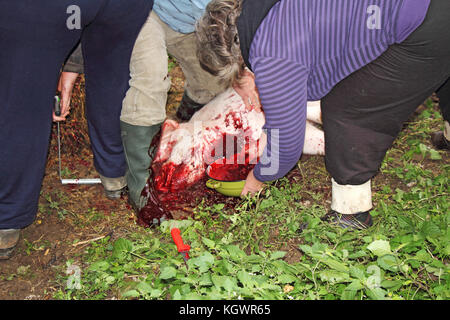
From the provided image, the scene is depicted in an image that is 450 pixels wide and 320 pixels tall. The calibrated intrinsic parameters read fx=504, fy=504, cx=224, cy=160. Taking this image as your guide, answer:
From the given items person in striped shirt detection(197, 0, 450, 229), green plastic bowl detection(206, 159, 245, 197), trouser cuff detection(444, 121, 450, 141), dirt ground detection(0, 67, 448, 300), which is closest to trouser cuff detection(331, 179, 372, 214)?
person in striped shirt detection(197, 0, 450, 229)

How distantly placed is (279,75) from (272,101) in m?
0.12

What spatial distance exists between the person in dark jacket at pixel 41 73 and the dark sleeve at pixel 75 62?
20 cm

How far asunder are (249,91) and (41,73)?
117 centimetres

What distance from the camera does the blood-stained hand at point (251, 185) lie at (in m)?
2.62

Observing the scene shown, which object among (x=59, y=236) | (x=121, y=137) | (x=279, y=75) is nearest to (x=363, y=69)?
(x=279, y=75)

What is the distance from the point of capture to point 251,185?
265 cm

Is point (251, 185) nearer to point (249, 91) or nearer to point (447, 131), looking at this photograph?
point (249, 91)

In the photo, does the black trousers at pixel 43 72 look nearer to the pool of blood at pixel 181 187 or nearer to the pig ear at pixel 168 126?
the pool of blood at pixel 181 187

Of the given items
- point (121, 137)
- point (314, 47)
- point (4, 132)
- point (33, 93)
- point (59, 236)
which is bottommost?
point (59, 236)

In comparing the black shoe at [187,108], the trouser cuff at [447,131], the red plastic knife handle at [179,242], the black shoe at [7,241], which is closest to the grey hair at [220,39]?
the red plastic knife handle at [179,242]

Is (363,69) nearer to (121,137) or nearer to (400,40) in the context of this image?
(400,40)

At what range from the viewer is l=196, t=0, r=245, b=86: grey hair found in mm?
2010

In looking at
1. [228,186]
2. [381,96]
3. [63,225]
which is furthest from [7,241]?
[381,96]

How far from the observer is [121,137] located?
A: 2811 mm
